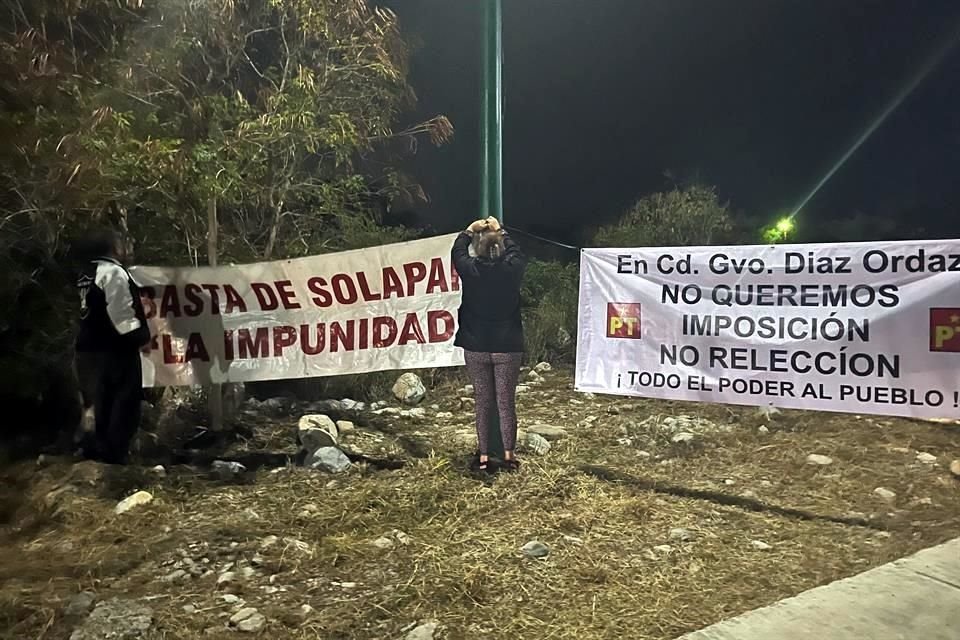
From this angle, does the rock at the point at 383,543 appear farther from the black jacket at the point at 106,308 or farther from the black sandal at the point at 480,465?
the black jacket at the point at 106,308

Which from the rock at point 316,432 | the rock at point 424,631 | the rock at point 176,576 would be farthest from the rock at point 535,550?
the rock at point 316,432

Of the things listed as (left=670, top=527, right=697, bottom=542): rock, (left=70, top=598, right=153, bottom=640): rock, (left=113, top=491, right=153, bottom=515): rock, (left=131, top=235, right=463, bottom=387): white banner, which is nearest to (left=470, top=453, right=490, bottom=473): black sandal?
(left=131, top=235, right=463, bottom=387): white banner

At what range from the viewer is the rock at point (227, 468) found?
5.63m

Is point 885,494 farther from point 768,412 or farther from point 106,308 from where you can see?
point 106,308

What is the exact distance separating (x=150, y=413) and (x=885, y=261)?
18.9ft

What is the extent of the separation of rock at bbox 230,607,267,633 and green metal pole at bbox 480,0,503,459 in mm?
2265

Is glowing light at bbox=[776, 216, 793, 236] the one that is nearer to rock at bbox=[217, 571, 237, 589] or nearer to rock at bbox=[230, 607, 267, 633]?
rock at bbox=[217, 571, 237, 589]

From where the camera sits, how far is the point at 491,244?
521 centimetres

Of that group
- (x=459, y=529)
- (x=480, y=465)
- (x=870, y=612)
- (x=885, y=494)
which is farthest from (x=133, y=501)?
(x=885, y=494)

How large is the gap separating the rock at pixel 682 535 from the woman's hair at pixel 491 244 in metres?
2.03

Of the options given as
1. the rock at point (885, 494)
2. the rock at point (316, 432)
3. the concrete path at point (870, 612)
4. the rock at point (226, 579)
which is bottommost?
the concrete path at point (870, 612)

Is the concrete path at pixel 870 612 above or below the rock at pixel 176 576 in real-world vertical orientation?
below

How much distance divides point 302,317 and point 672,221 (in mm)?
10333

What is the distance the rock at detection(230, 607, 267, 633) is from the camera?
3441mm
